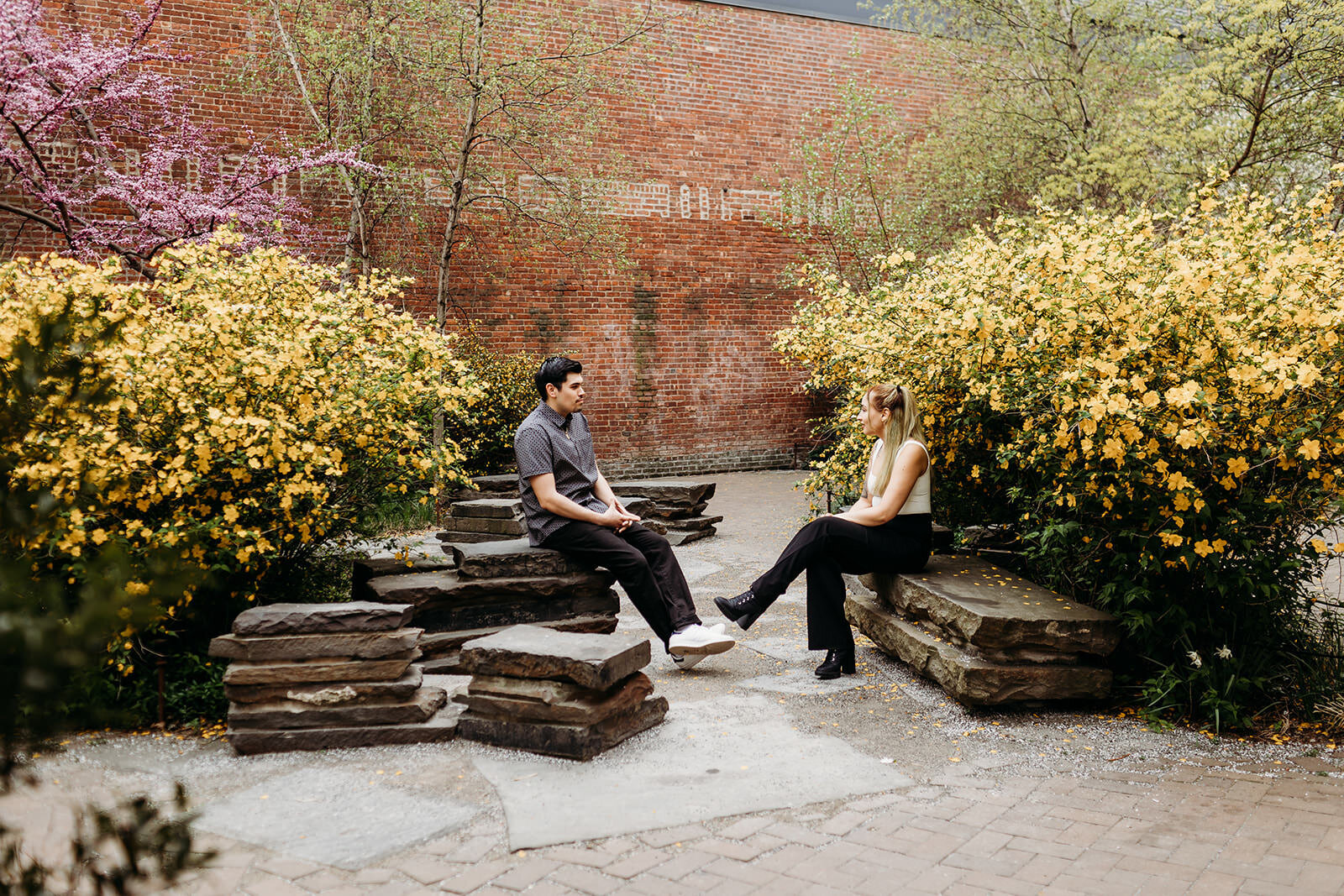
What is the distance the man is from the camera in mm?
5000

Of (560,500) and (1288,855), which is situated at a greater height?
(560,500)

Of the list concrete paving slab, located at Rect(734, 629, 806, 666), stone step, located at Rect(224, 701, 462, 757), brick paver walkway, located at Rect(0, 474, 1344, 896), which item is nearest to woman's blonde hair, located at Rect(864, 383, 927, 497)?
concrete paving slab, located at Rect(734, 629, 806, 666)

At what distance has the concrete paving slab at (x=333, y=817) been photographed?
9.94 feet

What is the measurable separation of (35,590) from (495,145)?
486 inches

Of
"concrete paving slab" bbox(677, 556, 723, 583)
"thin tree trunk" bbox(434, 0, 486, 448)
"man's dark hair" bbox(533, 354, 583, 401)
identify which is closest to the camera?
"man's dark hair" bbox(533, 354, 583, 401)

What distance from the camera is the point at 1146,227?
4969 millimetres

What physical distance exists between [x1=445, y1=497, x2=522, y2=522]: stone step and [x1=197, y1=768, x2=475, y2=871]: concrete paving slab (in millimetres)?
3613

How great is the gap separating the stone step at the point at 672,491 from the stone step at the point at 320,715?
17.7 ft

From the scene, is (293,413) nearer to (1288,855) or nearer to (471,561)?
(471,561)

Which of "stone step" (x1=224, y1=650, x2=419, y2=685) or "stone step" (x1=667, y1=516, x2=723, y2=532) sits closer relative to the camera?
"stone step" (x1=224, y1=650, x2=419, y2=685)

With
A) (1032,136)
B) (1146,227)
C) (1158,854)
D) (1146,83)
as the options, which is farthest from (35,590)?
(1146,83)

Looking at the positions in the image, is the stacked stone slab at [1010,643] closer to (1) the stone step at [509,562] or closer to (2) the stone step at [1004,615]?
(2) the stone step at [1004,615]

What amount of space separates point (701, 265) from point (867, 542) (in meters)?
10.1

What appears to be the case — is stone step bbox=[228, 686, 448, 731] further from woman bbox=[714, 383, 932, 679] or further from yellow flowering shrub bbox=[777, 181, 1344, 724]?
yellow flowering shrub bbox=[777, 181, 1344, 724]
